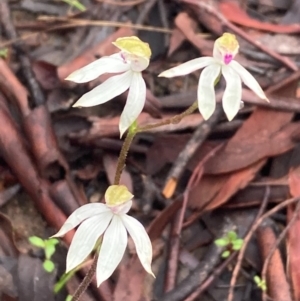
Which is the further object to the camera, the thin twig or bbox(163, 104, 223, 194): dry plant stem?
the thin twig

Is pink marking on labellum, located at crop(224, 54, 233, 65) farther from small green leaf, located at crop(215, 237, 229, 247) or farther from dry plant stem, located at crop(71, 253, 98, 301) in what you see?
small green leaf, located at crop(215, 237, 229, 247)

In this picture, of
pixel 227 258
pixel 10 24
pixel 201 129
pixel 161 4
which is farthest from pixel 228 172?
pixel 10 24

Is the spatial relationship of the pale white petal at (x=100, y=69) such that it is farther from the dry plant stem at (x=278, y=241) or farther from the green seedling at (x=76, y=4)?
the green seedling at (x=76, y=4)

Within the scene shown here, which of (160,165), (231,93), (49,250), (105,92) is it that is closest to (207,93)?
(231,93)

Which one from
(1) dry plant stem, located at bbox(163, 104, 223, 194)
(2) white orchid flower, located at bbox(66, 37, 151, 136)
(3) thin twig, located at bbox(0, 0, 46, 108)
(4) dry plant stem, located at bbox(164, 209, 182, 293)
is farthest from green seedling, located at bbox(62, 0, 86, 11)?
(2) white orchid flower, located at bbox(66, 37, 151, 136)

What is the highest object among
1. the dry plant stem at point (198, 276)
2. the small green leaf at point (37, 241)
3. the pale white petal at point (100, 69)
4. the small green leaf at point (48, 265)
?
the pale white petal at point (100, 69)

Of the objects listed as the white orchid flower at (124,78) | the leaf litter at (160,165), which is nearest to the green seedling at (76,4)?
the leaf litter at (160,165)
